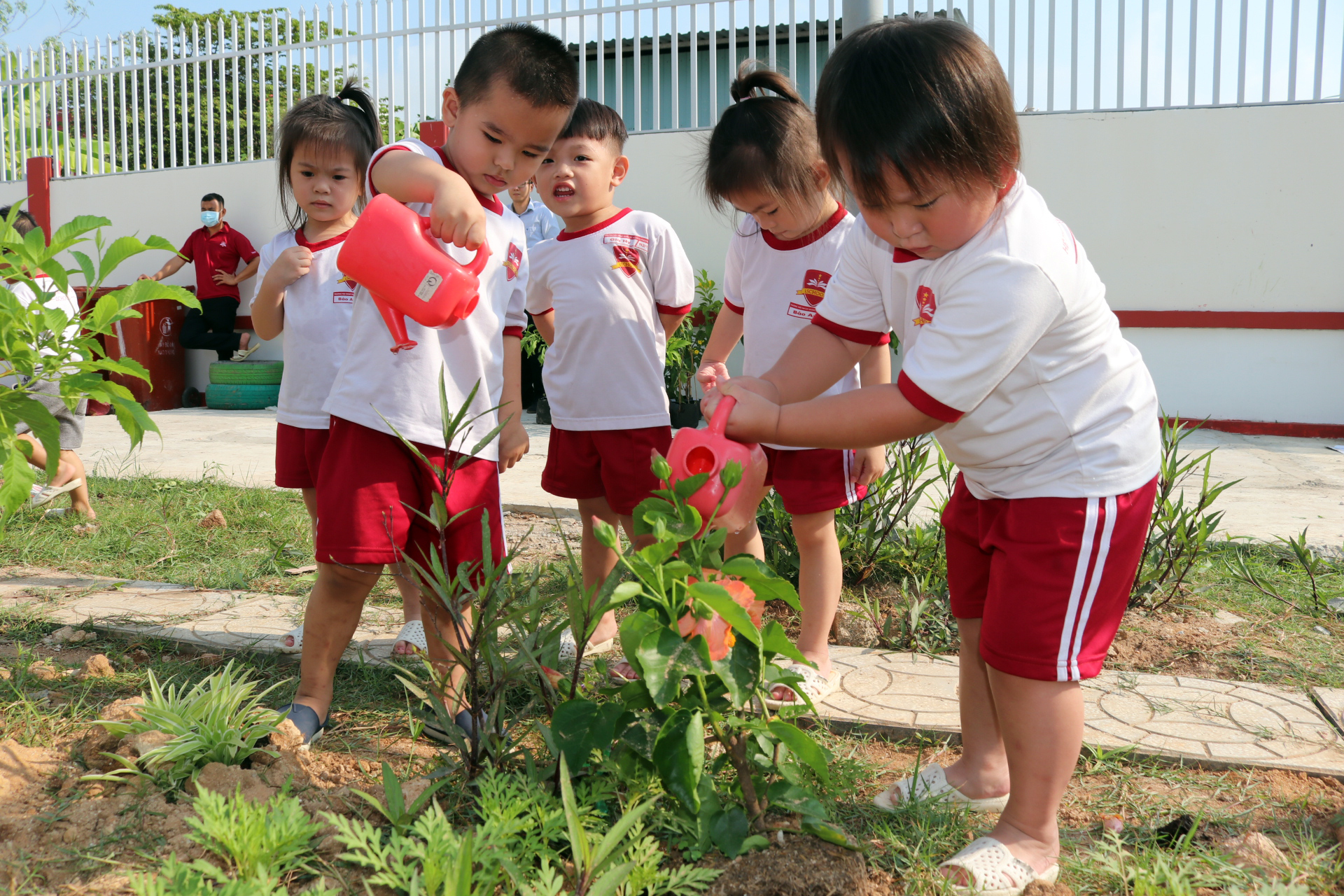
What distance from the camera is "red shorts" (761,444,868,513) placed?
2320 millimetres

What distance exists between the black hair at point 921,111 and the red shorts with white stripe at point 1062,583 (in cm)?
52

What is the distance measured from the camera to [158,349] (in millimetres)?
9328

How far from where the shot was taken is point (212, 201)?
9180 mm

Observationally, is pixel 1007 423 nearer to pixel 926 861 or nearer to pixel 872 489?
pixel 926 861

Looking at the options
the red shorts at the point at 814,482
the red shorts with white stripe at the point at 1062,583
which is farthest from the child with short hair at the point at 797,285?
the red shorts with white stripe at the point at 1062,583

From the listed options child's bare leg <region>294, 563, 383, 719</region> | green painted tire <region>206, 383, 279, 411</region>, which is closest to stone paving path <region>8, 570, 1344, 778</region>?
child's bare leg <region>294, 563, 383, 719</region>

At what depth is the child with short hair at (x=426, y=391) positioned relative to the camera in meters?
1.93

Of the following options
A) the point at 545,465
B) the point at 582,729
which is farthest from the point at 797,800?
the point at 545,465

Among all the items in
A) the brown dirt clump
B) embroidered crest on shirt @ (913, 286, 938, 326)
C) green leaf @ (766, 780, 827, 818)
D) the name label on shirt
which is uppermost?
the name label on shirt

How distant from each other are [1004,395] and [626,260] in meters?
1.41

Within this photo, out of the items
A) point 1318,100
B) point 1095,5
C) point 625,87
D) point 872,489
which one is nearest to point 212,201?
point 625,87

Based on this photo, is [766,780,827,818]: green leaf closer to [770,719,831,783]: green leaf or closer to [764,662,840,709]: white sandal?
[770,719,831,783]: green leaf

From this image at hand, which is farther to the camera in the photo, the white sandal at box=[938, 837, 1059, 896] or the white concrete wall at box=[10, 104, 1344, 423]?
the white concrete wall at box=[10, 104, 1344, 423]

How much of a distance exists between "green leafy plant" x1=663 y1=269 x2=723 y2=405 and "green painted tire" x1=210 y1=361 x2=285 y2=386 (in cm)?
396
